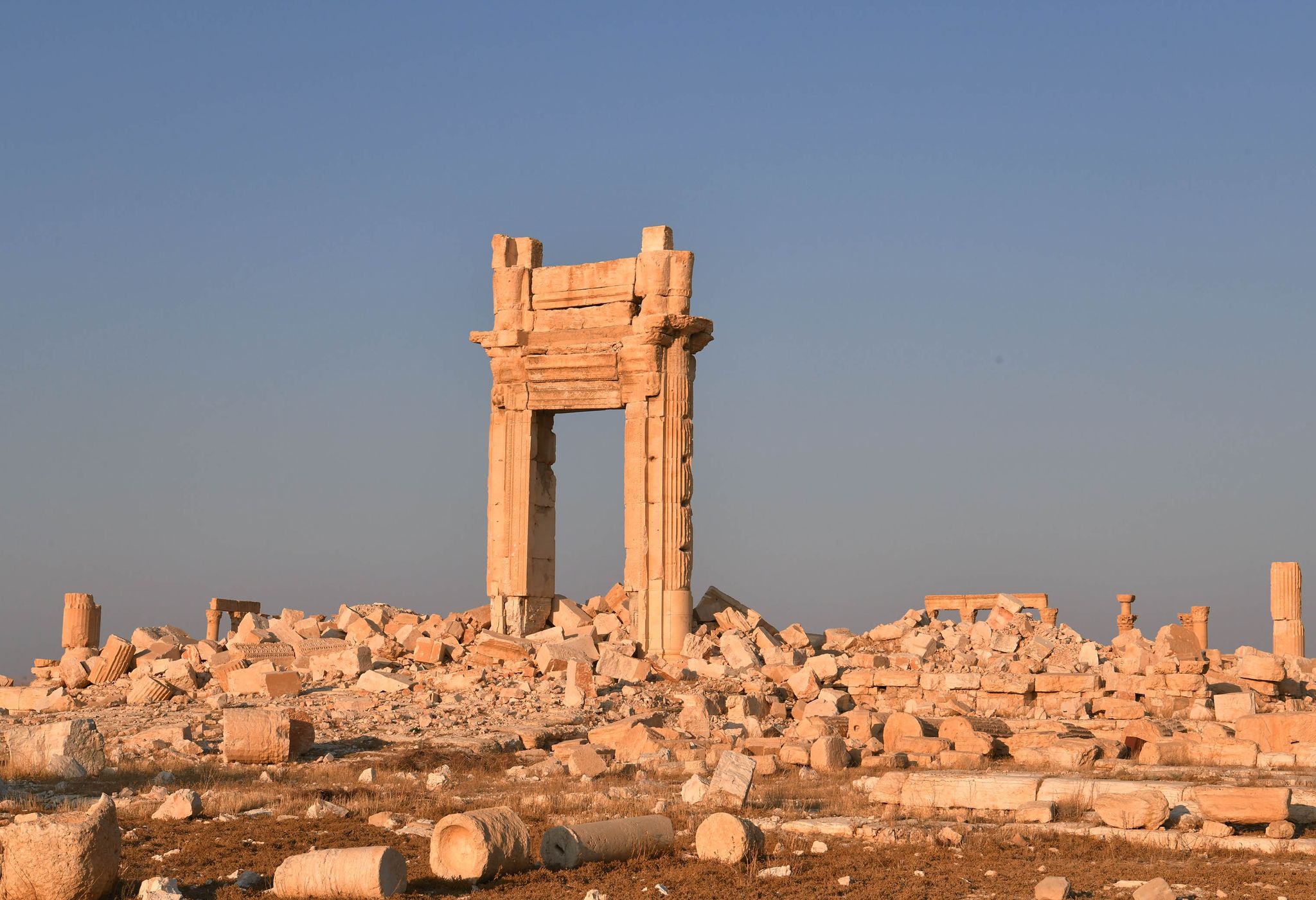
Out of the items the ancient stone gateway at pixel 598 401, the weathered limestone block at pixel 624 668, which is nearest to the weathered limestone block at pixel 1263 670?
the ancient stone gateway at pixel 598 401

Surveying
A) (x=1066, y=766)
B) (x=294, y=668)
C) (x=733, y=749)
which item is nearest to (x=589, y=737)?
(x=733, y=749)

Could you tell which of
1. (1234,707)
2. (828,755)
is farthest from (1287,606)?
(828,755)

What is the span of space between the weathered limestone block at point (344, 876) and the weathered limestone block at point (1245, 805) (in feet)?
17.6

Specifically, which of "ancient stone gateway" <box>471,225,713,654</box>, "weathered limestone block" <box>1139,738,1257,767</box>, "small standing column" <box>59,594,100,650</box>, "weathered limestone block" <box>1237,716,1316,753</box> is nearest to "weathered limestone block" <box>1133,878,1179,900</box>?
"weathered limestone block" <box>1139,738,1257,767</box>

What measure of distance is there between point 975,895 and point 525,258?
16662 mm

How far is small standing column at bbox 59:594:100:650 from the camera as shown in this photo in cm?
2397

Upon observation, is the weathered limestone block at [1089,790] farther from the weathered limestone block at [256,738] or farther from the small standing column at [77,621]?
the small standing column at [77,621]

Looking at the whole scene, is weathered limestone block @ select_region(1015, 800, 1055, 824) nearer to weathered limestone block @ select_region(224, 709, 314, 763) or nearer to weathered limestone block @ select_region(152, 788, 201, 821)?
weathered limestone block @ select_region(152, 788, 201, 821)

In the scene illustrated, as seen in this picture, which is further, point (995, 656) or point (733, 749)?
point (995, 656)

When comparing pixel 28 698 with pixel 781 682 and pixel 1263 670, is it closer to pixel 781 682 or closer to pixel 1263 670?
pixel 781 682

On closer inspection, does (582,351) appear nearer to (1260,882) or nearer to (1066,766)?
(1066,766)

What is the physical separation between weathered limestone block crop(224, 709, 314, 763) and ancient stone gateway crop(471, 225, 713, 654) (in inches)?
348

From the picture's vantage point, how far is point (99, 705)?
18.6 metres

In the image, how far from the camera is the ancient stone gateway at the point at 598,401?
2222 cm
